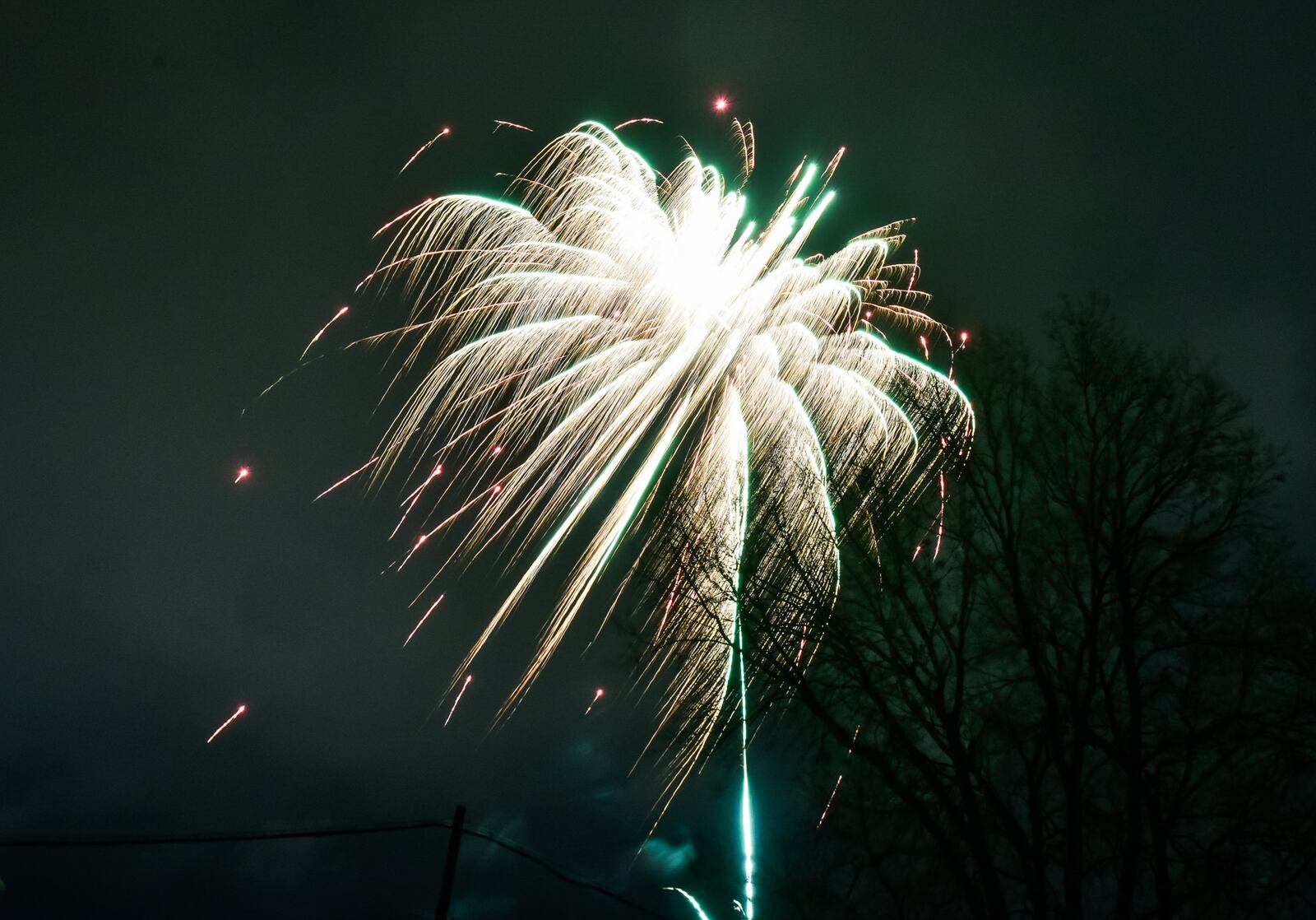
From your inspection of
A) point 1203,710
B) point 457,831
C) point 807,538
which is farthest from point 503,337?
point 1203,710

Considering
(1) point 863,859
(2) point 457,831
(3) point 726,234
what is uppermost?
(3) point 726,234

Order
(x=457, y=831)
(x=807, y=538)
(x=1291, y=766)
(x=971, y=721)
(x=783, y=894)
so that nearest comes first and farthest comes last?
1. (x=457, y=831)
2. (x=1291, y=766)
3. (x=807, y=538)
4. (x=971, y=721)
5. (x=783, y=894)

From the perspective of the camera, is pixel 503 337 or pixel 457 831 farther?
pixel 503 337

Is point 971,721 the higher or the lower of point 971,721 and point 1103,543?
the lower

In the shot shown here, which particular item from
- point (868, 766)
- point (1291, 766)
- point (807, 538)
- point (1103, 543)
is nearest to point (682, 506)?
point (807, 538)

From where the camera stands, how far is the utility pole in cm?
1106

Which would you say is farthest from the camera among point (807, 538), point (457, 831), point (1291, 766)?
point (807, 538)

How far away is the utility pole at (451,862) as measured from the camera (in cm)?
1106

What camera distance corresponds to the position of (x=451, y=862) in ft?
36.8

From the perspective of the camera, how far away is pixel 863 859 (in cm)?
1466

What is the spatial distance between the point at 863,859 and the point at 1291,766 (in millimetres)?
5868

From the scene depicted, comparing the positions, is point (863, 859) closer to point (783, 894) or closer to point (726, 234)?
point (783, 894)

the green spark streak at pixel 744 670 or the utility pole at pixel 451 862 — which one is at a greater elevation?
the green spark streak at pixel 744 670

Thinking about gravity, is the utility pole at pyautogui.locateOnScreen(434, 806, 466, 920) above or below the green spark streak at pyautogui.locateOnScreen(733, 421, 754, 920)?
below
